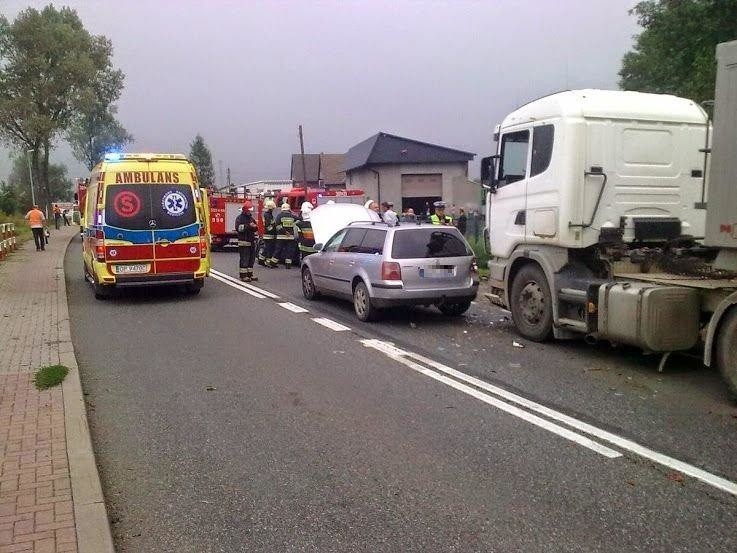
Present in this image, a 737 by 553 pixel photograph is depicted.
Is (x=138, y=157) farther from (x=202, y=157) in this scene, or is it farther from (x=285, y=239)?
(x=202, y=157)

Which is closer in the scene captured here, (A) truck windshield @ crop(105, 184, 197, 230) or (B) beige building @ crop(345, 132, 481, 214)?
(A) truck windshield @ crop(105, 184, 197, 230)

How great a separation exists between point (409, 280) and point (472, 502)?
20.6 ft

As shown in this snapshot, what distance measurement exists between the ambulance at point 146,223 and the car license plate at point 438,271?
17.0 feet

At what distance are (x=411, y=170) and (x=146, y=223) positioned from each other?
34168 millimetres

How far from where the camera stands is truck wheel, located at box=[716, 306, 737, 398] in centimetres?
639

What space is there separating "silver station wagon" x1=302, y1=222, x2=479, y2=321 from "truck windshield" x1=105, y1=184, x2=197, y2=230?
3993mm

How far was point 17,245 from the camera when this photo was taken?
2848 centimetres

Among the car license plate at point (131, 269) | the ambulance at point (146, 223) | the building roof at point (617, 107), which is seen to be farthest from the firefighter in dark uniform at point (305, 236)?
the building roof at point (617, 107)

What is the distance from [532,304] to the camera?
9.33 m

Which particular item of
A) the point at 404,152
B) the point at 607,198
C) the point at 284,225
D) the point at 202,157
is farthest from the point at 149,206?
the point at 202,157

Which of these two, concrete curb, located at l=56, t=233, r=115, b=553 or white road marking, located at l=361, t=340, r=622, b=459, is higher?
concrete curb, located at l=56, t=233, r=115, b=553

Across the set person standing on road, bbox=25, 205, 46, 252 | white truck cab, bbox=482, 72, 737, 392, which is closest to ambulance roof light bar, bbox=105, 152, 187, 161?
white truck cab, bbox=482, 72, 737, 392

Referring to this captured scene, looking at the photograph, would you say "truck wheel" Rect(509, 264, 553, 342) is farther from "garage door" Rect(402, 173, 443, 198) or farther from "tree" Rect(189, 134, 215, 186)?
"tree" Rect(189, 134, 215, 186)

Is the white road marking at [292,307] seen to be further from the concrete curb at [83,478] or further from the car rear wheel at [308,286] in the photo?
the concrete curb at [83,478]
